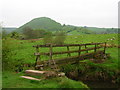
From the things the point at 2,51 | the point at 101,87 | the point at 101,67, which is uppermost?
the point at 2,51

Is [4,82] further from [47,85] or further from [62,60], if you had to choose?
[62,60]

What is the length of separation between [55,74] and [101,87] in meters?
6.52

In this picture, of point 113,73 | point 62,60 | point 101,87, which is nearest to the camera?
point 101,87

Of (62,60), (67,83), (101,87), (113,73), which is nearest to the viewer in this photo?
(67,83)

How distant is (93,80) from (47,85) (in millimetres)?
10080

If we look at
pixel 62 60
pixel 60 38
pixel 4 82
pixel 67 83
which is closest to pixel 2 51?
pixel 4 82

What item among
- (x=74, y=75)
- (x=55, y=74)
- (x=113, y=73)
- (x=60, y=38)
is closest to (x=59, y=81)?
(x=55, y=74)

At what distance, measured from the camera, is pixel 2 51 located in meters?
20.3

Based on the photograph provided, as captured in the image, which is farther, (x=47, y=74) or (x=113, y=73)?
(x=113, y=73)

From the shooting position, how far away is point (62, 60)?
2158 centimetres

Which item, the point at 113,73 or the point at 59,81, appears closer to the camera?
the point at 59,81

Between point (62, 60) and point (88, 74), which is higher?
point (62, 60)

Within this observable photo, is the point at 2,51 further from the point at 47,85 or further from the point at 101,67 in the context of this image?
the point at 101,67

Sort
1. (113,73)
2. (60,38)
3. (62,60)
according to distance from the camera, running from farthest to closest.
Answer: (60,38), (113,73), (62,60)
